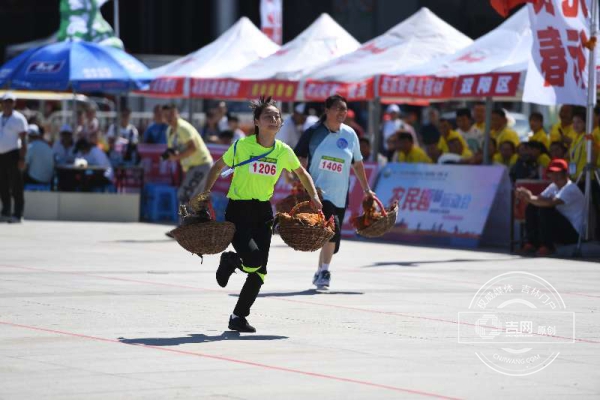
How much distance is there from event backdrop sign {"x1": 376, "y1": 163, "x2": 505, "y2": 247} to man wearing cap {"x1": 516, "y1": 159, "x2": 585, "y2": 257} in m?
1.33

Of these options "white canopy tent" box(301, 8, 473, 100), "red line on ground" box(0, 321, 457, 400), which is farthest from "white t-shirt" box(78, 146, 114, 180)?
"red line on ground" box(0, 321, 457, 400)

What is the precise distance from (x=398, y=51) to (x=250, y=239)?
40.8 ft

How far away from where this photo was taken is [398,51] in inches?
850

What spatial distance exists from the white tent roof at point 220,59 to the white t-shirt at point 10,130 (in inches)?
161

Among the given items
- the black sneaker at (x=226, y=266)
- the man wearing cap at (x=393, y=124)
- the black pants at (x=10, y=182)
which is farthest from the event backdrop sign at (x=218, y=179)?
the black sneaker at (x=226, y=266)

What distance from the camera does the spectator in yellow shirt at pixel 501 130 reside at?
19.1 m

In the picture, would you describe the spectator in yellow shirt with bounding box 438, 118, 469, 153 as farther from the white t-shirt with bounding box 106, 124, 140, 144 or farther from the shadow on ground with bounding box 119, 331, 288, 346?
the shadow on ground with bounding box 119, 331, 288, 346

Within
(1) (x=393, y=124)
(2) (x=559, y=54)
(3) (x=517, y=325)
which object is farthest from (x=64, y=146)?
(3) (x=517, y=325)

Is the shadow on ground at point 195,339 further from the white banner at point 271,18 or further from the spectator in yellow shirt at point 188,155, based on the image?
the white banner at point 271,18

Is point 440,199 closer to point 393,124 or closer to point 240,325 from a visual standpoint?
point 393,124

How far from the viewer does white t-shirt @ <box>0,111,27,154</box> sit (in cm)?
2036

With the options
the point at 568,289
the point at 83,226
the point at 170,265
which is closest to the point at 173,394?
the point at 568,289

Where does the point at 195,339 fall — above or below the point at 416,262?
above

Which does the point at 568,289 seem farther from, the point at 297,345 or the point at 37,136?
the point at 37,136
